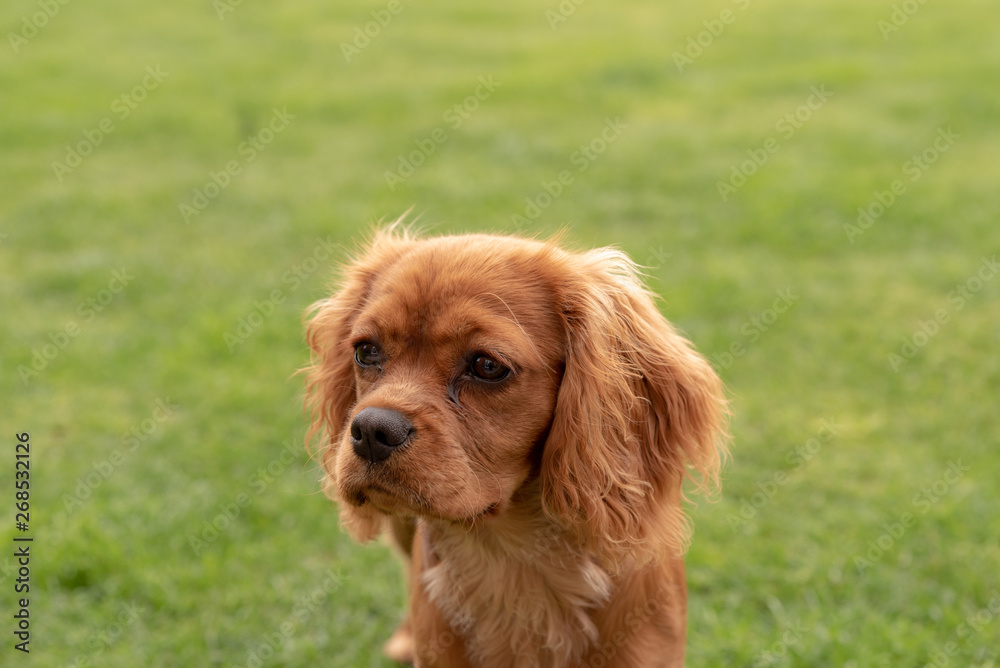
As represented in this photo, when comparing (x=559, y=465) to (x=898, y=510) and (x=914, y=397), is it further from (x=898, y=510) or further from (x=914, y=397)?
(x=914, y=397)

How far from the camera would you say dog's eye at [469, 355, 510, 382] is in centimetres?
285

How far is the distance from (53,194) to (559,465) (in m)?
8.04

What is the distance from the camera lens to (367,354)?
10.2 ft

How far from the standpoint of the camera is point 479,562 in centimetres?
333

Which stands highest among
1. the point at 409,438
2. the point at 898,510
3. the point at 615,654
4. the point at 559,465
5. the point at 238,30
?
the point at 409,438

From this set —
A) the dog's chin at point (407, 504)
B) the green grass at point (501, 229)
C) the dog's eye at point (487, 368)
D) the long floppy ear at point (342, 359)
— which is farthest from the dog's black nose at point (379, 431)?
the green grass at point (501, 229)

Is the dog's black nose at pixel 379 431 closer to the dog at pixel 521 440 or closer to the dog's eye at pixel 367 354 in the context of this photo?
the dog at pixel 521 440

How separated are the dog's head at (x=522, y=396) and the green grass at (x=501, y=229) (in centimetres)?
145

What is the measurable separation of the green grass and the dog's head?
4.76 ft

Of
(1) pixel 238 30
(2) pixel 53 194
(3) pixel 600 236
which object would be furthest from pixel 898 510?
(1) pixel 238 30

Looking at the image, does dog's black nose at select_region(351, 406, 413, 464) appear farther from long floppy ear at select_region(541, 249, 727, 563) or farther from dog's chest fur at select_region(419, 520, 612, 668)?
dog's chest fur at select_region(419, 520, 612, 668)

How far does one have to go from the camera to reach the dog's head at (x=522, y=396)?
9.00 feet

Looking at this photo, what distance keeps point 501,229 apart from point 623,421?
5.19m

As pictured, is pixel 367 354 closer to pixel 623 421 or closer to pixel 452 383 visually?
pixel 452 383
